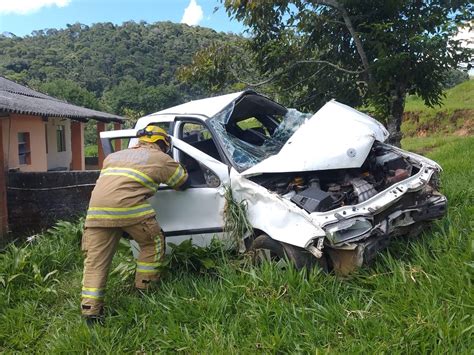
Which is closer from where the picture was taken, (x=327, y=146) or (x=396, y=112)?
(x=327, y=146)

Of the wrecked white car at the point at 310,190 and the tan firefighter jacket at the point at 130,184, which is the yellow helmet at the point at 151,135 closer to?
the tan firefighter jacket at the point at 130,184

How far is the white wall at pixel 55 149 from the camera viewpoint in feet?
59.0

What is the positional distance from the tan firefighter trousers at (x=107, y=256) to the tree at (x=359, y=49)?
3964 mm

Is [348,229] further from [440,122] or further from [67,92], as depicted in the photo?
[67,92]

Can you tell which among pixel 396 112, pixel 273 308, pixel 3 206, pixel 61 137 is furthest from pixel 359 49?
pixel 61 137

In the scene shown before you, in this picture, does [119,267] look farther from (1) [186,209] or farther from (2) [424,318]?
(2) [424,318]

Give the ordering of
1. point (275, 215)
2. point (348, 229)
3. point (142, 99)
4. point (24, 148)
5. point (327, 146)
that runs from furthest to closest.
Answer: point (142, 99)
point (24, 148)
point (327, 146)
point (275, 215)
point (348, 229)

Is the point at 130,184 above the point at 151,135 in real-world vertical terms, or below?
below

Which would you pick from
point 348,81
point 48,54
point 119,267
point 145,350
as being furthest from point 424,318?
point 48,54

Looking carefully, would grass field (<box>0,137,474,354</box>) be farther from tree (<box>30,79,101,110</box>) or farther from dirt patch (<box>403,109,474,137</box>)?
tree (<box>30,79,101,110</box>)

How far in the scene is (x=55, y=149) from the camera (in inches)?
727

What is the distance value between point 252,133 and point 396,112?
9.15ft

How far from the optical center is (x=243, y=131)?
5680 millimetres

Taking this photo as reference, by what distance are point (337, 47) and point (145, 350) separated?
19.6 ft
